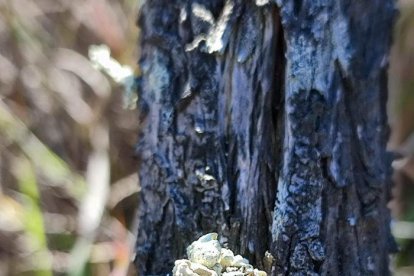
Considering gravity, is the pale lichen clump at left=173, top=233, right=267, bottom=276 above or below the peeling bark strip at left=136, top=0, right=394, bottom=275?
below

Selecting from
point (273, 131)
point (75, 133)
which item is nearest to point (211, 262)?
point (273, 131)

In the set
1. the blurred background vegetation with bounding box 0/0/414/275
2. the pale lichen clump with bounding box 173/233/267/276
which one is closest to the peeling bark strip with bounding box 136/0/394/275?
the pale lichen clump with bounding box 173/233/267/276

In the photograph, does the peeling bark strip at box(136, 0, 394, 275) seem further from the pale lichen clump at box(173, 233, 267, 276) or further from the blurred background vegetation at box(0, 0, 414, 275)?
the blurred background vegetation at box(0, 0, 414, 275)

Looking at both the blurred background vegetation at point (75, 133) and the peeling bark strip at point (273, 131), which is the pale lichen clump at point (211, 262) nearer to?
the peeling bark strip at point (273, 131)

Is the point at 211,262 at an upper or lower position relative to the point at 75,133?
lower

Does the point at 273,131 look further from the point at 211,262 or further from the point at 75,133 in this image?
the point at 75,133

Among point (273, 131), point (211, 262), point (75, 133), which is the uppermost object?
→ point (75, 133)

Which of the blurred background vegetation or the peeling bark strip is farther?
the blurred background vegetation
